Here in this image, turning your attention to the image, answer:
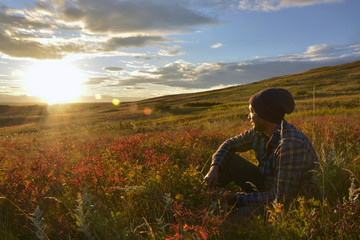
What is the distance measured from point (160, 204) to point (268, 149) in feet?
6.04

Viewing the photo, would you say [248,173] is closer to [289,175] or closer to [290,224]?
[289,175]

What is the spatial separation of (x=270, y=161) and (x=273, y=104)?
0.91 metres

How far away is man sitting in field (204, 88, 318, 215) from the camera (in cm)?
295

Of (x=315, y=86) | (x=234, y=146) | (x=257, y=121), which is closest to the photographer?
(x=257, y=121)

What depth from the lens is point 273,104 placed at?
3146 mm

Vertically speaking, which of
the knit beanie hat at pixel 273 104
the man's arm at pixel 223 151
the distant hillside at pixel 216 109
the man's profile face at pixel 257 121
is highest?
the knit beanie hat at pixel 273 104

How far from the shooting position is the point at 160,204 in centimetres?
298

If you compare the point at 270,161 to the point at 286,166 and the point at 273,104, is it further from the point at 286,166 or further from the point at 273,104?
the point at 273,104

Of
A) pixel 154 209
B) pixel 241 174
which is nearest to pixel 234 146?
pixel 241 174

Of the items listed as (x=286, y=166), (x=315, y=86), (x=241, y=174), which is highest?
(x=286, y=166)

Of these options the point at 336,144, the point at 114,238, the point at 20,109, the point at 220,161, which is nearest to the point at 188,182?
the point at 220,161

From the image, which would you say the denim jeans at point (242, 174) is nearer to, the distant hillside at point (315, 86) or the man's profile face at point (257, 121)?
the man's profile face at point (257, 121)

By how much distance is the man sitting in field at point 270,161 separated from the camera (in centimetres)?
295

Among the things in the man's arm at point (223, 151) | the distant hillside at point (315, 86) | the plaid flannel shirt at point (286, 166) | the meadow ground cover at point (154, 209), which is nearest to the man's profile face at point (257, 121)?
the plaid flannel shirt at point (286, 166)
